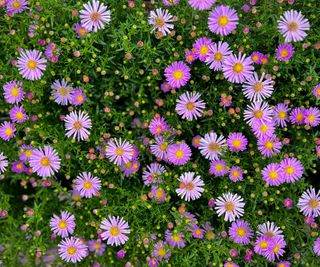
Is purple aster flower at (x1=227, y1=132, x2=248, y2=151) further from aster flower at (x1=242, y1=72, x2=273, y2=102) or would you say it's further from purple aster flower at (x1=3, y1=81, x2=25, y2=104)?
purple aster flower at (x1=3, y1=81, x2=25, y2=104)

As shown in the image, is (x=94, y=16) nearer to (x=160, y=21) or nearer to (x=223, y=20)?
(x=160, y=21)

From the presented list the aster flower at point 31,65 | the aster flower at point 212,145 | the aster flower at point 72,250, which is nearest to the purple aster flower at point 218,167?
the aster flower at point 212,145

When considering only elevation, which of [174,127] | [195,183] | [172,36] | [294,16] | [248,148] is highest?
[172,36]

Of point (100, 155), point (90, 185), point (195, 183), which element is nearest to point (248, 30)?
point (195, 183)

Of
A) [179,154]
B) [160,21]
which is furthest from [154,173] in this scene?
[160,21]

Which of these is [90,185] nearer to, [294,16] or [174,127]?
[174,127]

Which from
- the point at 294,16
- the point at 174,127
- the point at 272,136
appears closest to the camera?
the point at 294,16

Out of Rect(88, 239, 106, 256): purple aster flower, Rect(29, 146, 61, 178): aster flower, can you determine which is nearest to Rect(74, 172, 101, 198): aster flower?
Rect(29, 146, 61, 178): aster flower
